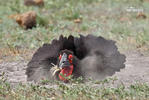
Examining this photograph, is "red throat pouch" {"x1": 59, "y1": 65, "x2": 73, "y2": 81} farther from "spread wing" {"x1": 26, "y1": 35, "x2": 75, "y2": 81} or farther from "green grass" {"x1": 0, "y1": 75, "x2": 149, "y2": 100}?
"spread wing" {"x1": 26, "y1": 35, "x2": 75, "y2": 81}

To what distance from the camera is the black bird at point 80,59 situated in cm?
751

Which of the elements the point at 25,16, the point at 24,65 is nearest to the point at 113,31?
the point at 25,16

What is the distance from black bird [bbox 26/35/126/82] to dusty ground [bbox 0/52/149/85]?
1.20 ft

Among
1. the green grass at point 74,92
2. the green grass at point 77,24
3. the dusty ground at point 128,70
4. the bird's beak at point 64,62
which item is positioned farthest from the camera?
the green grass at point 77,24

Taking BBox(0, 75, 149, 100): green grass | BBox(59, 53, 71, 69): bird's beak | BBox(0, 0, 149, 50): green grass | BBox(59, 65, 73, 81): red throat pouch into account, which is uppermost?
BBox(0, 0, 149, 50): green grass

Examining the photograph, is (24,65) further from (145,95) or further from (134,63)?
(145,95)

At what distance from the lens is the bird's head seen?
7.16m

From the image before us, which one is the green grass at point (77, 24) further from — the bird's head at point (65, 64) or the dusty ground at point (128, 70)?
the bird's head at point (65, 64)

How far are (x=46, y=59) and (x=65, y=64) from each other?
63 centimetres

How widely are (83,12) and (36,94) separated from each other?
8.03 metres

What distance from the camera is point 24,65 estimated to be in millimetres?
9219

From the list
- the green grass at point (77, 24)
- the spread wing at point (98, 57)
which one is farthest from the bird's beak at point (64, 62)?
the green grass at point (77, 24)

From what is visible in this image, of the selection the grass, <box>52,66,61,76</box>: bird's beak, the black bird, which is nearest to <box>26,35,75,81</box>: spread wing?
the black bird

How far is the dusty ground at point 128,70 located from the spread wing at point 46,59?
0.46 m
